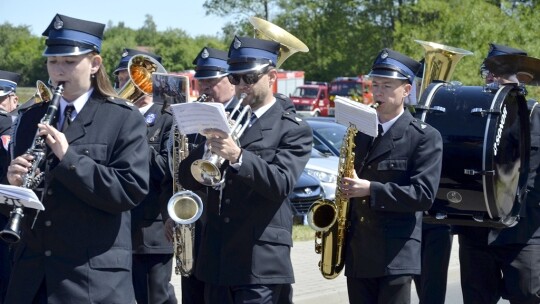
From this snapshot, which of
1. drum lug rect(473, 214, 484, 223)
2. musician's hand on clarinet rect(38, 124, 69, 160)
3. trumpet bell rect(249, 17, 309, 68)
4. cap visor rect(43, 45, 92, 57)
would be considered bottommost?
drum lug rect(473, 214, 484, 223)

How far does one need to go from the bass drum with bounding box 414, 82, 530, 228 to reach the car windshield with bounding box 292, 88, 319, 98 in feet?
130

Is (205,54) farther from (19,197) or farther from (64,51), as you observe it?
(19,197)

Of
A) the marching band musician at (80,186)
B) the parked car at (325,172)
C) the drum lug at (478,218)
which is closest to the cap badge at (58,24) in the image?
the marching band musician at (80,186)

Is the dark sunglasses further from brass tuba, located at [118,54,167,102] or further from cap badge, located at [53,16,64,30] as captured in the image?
brass tuba, located at [118,54,167,102]

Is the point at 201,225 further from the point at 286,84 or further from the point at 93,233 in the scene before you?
the point at 286,84

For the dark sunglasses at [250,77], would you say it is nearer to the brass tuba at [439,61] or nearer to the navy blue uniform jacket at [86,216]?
the navy blue uniform jacket at [86,216]

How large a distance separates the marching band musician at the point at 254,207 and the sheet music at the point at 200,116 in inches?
10.0

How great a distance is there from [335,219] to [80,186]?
195 cm

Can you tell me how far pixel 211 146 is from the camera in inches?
196

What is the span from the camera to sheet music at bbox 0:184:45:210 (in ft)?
13.7

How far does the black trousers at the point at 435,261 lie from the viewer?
7.66 metres

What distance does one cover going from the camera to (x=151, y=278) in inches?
270

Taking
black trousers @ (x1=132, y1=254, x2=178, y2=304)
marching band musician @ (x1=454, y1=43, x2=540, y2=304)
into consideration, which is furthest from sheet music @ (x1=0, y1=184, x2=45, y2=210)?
marching band musician @ (x1=454, y1=43, x2=540, y2=304)

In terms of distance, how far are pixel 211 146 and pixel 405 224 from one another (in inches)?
56.0
